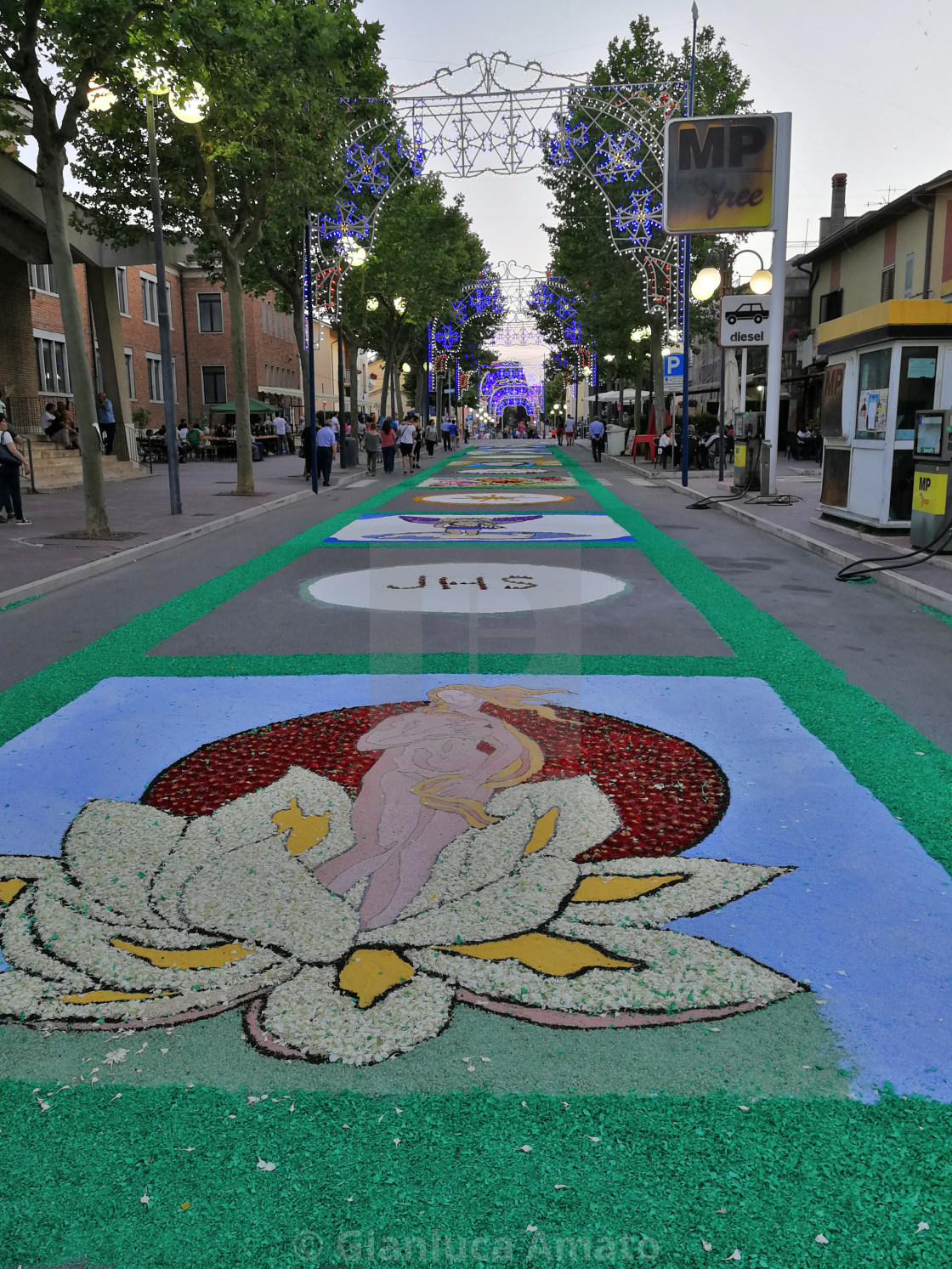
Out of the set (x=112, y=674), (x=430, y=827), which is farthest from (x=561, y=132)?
(x=430, y=827)

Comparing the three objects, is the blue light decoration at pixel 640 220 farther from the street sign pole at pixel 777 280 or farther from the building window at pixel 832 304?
the building window at pixel 832 304

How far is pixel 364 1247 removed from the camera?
2.22 m

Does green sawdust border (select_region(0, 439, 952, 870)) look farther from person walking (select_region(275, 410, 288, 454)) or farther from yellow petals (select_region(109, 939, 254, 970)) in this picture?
person walking (select_region(275, 410, 288, 454))

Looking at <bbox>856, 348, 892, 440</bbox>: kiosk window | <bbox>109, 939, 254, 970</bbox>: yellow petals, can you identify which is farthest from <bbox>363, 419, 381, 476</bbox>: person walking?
<bbox>109, 939, 254, 970</bbox>: yellow petals

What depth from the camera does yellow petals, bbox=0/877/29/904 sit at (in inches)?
150

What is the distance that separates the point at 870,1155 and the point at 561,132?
967 inches

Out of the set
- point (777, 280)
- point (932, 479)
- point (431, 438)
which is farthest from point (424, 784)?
point (431, 438)

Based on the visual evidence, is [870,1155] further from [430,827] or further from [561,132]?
[561,132]

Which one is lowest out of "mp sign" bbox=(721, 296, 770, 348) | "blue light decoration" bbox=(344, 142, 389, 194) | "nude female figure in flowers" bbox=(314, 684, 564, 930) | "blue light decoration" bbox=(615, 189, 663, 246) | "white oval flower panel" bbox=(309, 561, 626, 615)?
"nude female figure in flowers" bbox=(314, 684, 564, 930)

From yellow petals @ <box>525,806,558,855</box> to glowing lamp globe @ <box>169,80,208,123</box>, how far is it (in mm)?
13618

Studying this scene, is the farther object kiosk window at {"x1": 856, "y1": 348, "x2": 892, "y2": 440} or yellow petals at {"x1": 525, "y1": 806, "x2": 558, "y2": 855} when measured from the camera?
kiosk window at {"x1": 856, "y1": 348, "x2": 892, "y2": 440}

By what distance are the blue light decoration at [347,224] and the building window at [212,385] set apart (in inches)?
1241

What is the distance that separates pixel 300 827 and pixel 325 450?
23637 mm

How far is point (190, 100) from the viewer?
1444cm
